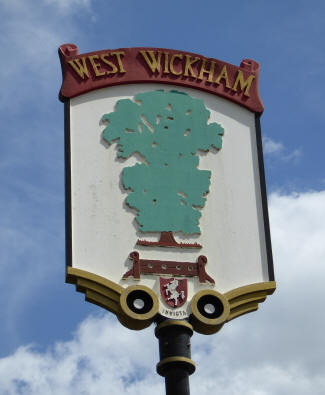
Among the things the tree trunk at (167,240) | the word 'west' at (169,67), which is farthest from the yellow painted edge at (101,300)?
the word 'west' at (169,67)

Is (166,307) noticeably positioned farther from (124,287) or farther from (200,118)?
(200,118)

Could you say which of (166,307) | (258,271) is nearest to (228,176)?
(258,271)

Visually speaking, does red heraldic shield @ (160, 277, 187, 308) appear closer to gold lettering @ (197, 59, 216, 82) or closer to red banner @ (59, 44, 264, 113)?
red banner @ (59, 44, 264, 113)

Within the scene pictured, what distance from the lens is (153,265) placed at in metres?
16.5

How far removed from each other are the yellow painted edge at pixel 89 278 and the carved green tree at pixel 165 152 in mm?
939

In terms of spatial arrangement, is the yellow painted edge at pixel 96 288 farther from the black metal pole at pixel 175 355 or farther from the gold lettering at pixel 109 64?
the gold lettering at pixel 109 64

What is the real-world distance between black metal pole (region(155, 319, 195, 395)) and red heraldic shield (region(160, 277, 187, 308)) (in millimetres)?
339

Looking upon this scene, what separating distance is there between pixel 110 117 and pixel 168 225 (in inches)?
85.2

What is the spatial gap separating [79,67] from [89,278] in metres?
4.10

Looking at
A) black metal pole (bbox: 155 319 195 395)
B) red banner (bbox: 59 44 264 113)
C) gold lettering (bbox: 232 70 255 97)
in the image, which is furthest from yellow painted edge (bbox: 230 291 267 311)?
gold lettering (bbox: 232 70 255 97)

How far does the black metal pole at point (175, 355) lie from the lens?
15531mm

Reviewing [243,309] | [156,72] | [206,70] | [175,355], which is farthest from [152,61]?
[175,355]

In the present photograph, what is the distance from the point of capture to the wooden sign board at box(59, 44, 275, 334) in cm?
1636

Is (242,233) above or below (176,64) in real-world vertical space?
below
